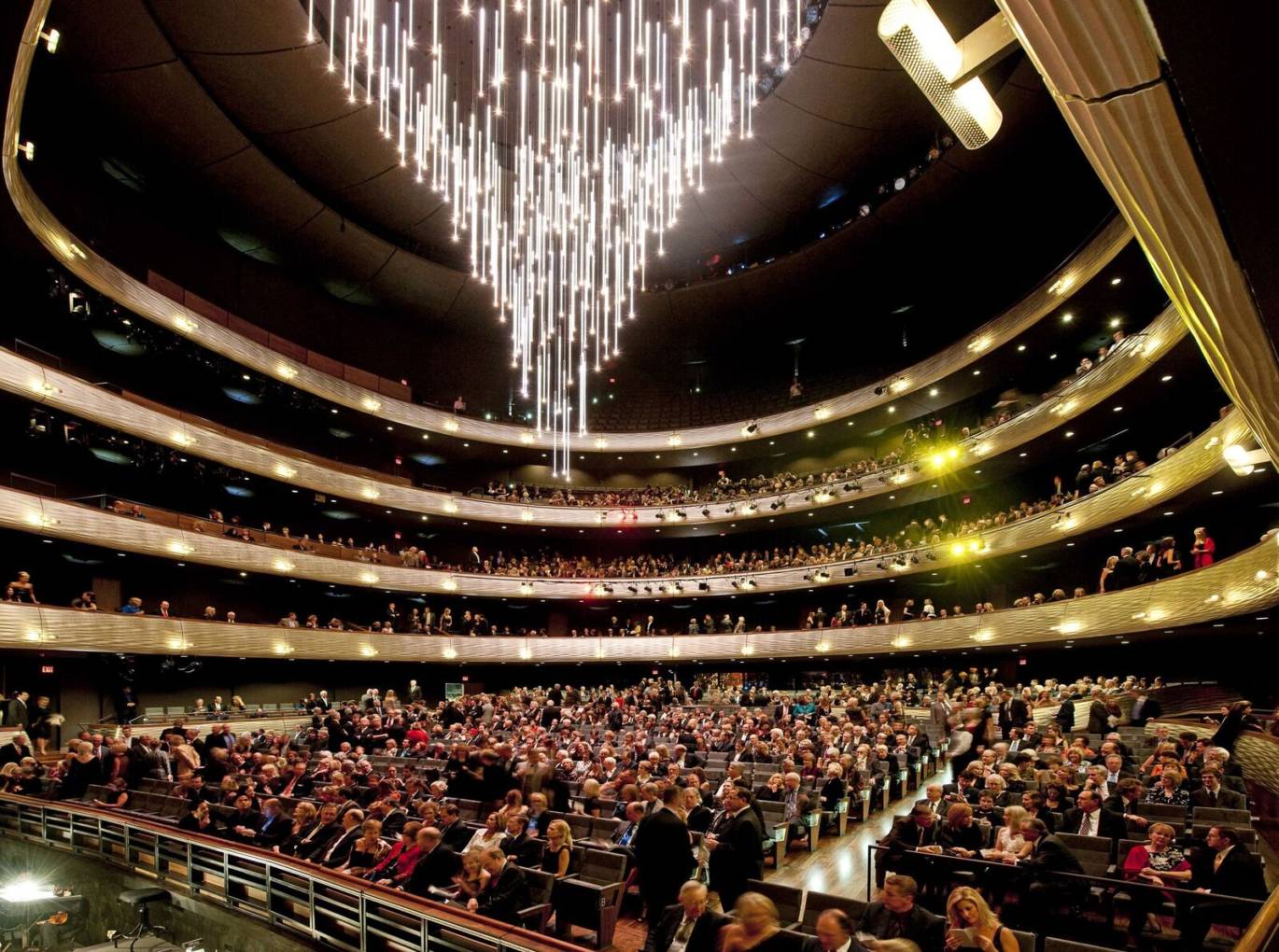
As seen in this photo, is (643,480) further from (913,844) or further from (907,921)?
(907,921)

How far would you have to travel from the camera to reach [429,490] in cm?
2886

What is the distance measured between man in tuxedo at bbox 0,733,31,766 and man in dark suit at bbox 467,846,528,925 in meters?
9.10

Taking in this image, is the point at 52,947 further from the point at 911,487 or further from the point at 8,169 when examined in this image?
the point at 911,487

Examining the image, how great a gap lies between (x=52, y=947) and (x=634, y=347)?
2676 cm

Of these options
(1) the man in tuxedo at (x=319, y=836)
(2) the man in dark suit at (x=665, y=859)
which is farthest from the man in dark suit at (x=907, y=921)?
(1) the man in tuxedo at (x=319, y=836)

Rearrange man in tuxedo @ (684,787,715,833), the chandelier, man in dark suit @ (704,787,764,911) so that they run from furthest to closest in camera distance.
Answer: the chandelier < man in tuxedo @ (684,787,715,833) < man in dark suit @ (704,787,764,911)

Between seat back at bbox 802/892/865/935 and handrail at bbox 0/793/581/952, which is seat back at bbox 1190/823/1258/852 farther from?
handrail at bbox 0/793/581/952

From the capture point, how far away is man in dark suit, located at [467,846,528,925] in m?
5.87

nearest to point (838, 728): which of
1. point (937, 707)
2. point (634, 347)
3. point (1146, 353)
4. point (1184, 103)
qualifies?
point (937, 707)

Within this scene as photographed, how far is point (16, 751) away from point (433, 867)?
9.10 metres

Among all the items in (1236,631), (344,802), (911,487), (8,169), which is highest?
(8,169)

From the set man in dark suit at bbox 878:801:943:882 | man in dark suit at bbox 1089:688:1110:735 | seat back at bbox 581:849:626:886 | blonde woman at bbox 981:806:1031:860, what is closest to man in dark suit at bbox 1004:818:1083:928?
blonde woman at bbox 981:806:1031:860

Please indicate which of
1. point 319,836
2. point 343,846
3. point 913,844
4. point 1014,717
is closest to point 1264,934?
point 913,844

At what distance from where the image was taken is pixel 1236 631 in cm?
1477
